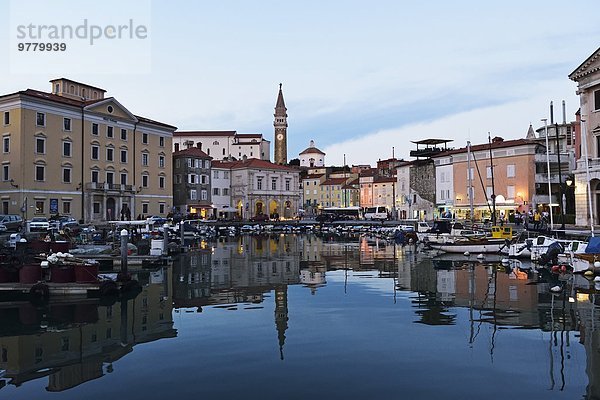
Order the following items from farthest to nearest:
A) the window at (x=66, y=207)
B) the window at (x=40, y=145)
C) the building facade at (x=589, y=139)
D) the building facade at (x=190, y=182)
→ the building facade at (x=190, y=182)
the window at (x=66, y=207)
the window at (x=40, y=145)
the building facade at (x=589, y=139)

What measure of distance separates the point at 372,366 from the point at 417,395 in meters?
1.90

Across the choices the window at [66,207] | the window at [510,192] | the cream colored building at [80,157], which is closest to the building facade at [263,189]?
the cream colored building at [80,157]

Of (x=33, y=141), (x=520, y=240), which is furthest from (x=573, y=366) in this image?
(x=33, y=141)

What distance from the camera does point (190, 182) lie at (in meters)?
85.0

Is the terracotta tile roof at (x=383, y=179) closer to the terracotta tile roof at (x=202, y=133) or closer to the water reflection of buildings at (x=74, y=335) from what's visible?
the terracotta tile roof at (x=202, y=133)

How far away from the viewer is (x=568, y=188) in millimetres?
56031

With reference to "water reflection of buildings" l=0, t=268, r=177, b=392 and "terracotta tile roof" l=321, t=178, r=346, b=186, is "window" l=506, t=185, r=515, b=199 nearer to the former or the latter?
"water reflection of buildings" l=0, t=268, r=177, b=392

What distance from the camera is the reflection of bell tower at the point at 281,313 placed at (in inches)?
554

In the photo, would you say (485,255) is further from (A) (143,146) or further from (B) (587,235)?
(A) (143,146)

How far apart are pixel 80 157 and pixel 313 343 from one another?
53049mm

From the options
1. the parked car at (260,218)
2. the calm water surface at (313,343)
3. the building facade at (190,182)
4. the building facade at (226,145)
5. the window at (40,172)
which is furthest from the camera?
the building facade at (226,145)

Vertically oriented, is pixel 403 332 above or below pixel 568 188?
below

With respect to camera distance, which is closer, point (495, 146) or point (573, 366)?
point (573, 366)

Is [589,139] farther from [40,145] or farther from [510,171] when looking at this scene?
[40,145]
